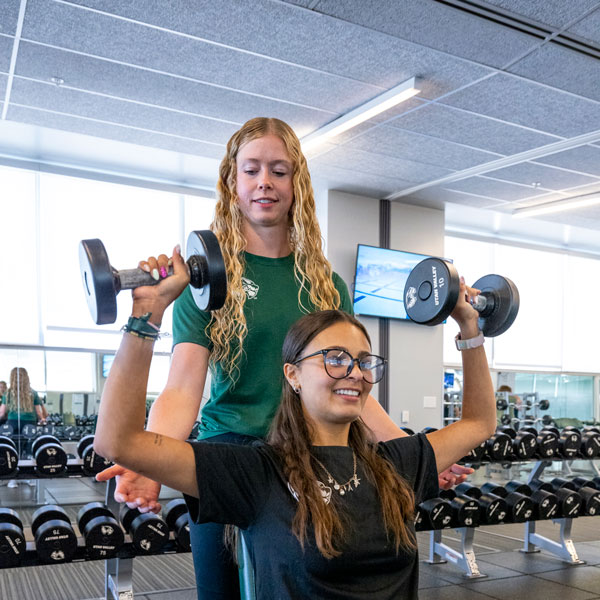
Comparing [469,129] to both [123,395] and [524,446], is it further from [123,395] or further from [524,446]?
[123,395]

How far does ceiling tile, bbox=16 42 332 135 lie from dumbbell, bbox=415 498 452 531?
7.68 feet

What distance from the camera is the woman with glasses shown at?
96 cm

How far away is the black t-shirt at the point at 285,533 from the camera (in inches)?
41.0

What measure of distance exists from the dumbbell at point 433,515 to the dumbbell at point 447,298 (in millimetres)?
2483

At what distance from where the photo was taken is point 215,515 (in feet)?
3.43

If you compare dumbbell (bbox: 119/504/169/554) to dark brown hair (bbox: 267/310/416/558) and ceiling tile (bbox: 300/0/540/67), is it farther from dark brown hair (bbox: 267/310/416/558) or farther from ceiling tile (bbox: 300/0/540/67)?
ceiling tile (bbox: 300/0/540/67)

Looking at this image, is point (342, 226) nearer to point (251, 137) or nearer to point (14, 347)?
point (14, 347)

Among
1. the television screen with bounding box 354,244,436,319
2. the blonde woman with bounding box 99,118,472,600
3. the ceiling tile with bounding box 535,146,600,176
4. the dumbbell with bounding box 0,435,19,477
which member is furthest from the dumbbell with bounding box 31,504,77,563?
the ceiling tile with bounding box 535,146,600,176

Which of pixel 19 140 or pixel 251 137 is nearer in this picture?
pixel 251 137

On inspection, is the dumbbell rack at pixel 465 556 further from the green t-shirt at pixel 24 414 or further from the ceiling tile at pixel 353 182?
the green t-shirt at pixel 24 414

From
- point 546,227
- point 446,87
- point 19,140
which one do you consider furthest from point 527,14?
point 546,227

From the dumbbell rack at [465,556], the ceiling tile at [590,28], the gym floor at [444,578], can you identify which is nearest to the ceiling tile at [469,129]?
the ceiling tile at [590,28]

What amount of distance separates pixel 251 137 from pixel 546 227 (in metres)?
6.86

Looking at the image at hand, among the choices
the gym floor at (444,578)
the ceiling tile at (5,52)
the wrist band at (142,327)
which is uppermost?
the ceiling tile at (5,52)
